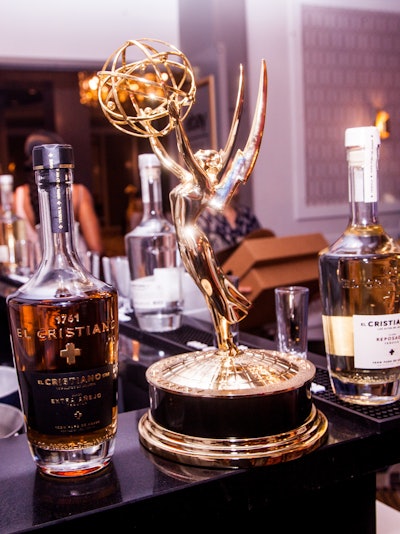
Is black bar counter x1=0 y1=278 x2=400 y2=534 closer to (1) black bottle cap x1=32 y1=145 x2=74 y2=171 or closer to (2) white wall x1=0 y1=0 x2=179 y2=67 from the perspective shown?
(1) black bottle cap x1=32 y1=145 x2=74 y2=171

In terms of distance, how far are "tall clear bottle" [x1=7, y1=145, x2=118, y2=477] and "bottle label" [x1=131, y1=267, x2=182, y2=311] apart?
0.62 m

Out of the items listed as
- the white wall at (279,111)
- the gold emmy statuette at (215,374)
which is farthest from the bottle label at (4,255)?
the white wall at (279,111)

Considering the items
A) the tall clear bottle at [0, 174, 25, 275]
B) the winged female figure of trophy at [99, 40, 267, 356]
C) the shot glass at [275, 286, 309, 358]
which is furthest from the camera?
the tall clear bottle at [0, 174, 25, 275]

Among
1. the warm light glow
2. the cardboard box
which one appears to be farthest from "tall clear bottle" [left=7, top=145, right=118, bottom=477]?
the warm light glow

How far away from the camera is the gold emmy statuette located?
65 cm

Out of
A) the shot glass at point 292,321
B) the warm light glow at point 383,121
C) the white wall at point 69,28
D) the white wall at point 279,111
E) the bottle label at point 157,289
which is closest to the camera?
the shot glass at point 292,321

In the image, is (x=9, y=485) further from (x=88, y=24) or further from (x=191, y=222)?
(x=88, y=24)

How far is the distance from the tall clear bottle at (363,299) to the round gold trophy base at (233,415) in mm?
96

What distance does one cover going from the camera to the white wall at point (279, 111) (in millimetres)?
4852

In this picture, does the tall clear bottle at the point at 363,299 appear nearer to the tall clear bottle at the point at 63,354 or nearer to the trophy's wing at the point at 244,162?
the trophy's wing at the point at 244,162

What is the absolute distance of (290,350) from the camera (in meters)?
0.97

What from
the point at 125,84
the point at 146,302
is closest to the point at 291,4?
the point at 146,302

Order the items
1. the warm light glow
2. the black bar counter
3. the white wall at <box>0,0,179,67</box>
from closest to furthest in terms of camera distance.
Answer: the black bar counter < the white wall at <box>0,0,179,67</box> < the warm light glow

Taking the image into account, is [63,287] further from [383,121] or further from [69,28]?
Result: [383,121]
